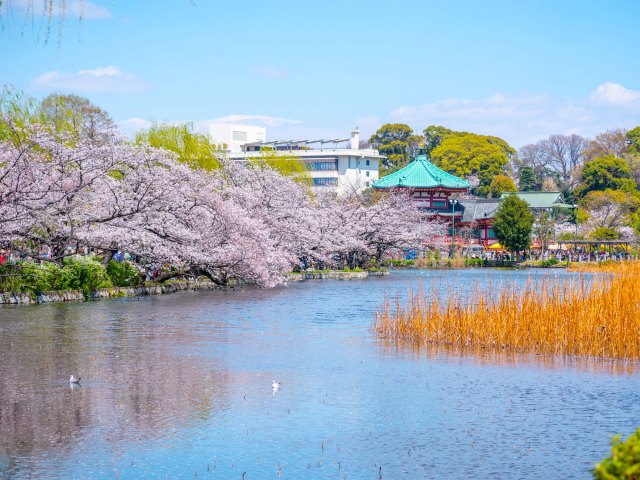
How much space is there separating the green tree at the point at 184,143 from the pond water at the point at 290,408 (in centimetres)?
2868

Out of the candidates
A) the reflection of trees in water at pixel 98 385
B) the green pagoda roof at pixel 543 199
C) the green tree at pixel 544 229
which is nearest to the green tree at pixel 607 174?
the green pagoda roof at pixel 543 199

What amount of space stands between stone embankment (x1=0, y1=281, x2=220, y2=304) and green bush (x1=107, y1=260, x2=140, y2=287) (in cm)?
54

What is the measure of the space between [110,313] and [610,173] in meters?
75.5

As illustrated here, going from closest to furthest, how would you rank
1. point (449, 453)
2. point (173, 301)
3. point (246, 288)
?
point (449, 453) < point (173, 301) < point (246, 288)

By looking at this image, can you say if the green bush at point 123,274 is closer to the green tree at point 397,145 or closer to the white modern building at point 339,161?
the white modern building at point 339,161

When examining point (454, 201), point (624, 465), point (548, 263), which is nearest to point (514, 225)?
point (548, 263)

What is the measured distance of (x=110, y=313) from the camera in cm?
2569

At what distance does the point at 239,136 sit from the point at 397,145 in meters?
21.6

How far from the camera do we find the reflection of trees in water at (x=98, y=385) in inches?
445

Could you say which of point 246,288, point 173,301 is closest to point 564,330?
point 173,301

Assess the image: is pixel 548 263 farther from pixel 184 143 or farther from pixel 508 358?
pixel 508 358

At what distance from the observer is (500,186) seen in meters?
96.4

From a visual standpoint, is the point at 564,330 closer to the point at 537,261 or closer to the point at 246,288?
the point at 246,288

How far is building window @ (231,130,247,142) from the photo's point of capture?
118 m
